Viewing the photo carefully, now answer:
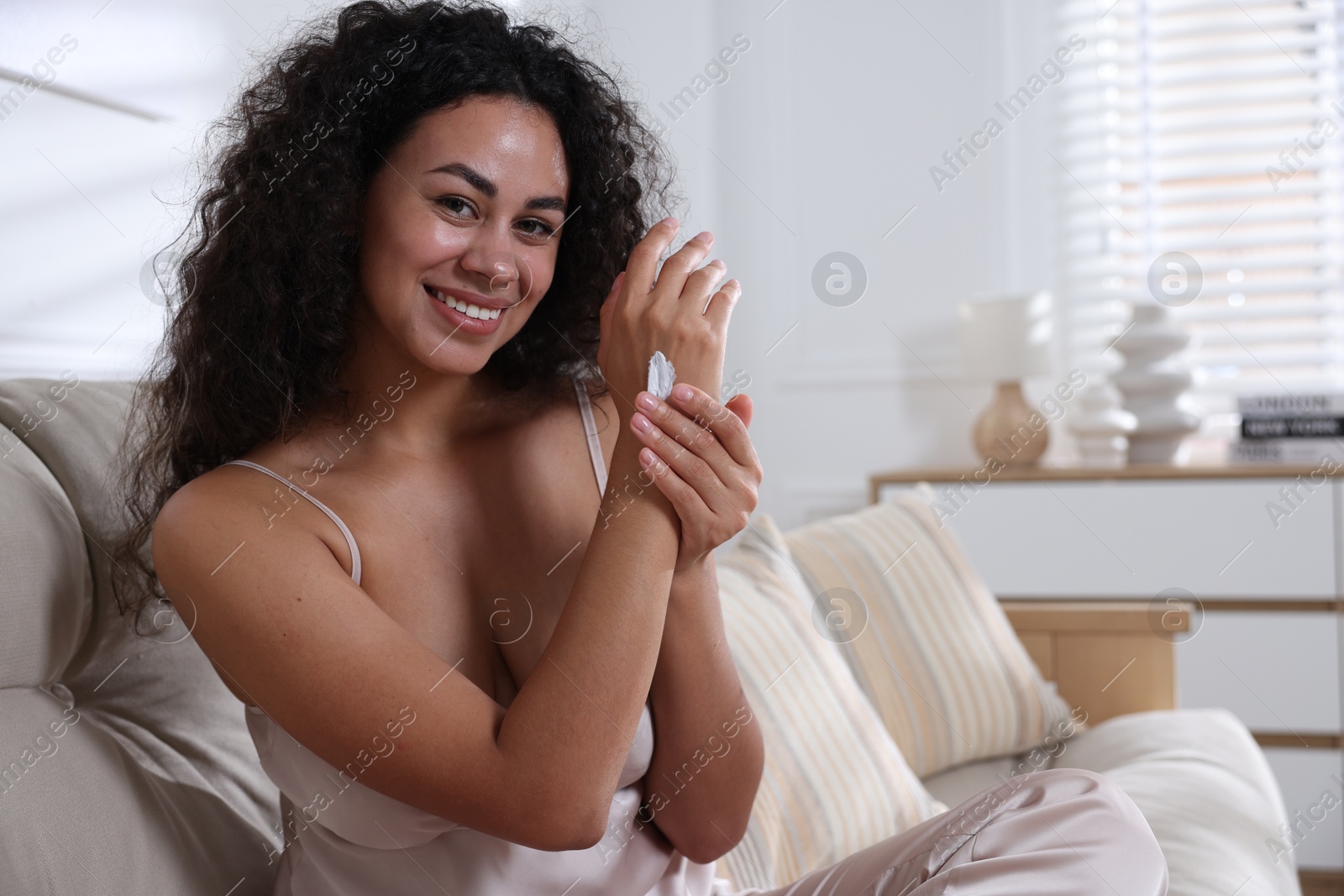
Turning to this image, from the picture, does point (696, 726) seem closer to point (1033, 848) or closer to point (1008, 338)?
point (1033, 848)

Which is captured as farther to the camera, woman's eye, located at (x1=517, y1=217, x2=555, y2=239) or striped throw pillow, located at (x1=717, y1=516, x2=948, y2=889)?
striped throw pillow, located at (x1=717, y1=516, x2=948, y2=889)

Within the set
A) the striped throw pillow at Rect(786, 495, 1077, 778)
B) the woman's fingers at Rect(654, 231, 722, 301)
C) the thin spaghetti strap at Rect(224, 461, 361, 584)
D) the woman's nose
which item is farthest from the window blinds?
the thin spaghetti strap at Rect(224, 461, 361, 584)

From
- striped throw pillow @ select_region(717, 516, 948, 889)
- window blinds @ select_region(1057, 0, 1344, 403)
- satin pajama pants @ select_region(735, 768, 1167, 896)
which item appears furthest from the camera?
window blinds @ select_region(1057, 0, 1344, 403)

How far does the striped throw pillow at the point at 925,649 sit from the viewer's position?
1831mm

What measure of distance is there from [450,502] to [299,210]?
0.30 meters

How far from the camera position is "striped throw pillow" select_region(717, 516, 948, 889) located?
1.41 metres

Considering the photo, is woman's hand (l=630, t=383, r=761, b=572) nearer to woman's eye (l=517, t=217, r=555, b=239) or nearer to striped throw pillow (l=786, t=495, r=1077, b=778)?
woman's eye (l=517, t=217, r=555, b=239)

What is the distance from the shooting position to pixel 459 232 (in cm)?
98

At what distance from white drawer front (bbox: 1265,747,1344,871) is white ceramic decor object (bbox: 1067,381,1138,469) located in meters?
0.80

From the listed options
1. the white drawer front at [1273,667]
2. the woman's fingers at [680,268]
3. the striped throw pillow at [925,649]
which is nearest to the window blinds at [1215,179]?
the white drawer front at [1273,667]

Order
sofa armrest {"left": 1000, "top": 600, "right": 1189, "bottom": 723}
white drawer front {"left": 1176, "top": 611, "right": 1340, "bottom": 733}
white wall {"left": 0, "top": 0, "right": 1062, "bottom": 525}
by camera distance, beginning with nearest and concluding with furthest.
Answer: sofa armrest {"left": 1000, "top": 600, "right": 1189, "bottom": 723} → white drawer front {"left": 1176, "top": 611, "right": 1340, "bottom": 733} → white wall {"left": 0, "top": 0, "right": 1062, "bottom": 525}

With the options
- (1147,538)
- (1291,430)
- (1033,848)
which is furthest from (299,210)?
(1291,430)

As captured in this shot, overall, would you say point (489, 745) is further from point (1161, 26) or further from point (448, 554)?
Result: point (1161, 26)

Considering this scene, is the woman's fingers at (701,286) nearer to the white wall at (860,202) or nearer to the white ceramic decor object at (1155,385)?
the white ceramic decor object at (1155,385)
